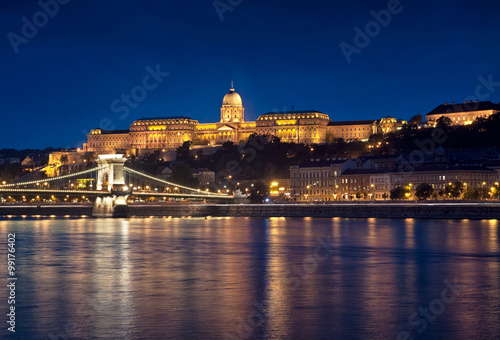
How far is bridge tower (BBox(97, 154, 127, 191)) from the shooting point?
54562mm

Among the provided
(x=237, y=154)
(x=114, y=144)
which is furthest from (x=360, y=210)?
(x=114, y=144)

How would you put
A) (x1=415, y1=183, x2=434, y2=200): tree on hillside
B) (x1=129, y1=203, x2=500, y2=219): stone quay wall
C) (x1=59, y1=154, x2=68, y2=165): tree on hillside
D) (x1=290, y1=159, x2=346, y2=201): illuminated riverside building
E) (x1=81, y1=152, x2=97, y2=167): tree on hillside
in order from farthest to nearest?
1. (x1=59, y1=154, x2=68, y2=165): tree on hillside
2. (x1=81, y1=152, x2=97, y2=167): tree on hillside
3. (x1=290, y1=159, x2=346, y2=201): illuminated riverside building
4. (x1=415, y1=183, x2=434, y2=200): tree on hillside
5. (x1=129, y1=203, x2=500, y2=219): stone quay wall

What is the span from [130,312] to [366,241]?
1720 centimetres

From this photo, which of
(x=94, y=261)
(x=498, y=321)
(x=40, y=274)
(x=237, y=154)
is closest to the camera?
(x=498, y=321)

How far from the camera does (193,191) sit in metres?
66.2

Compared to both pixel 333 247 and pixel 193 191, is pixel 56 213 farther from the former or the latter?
pixel 333 247

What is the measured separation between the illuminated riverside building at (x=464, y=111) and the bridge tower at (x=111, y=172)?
49.5 meters
